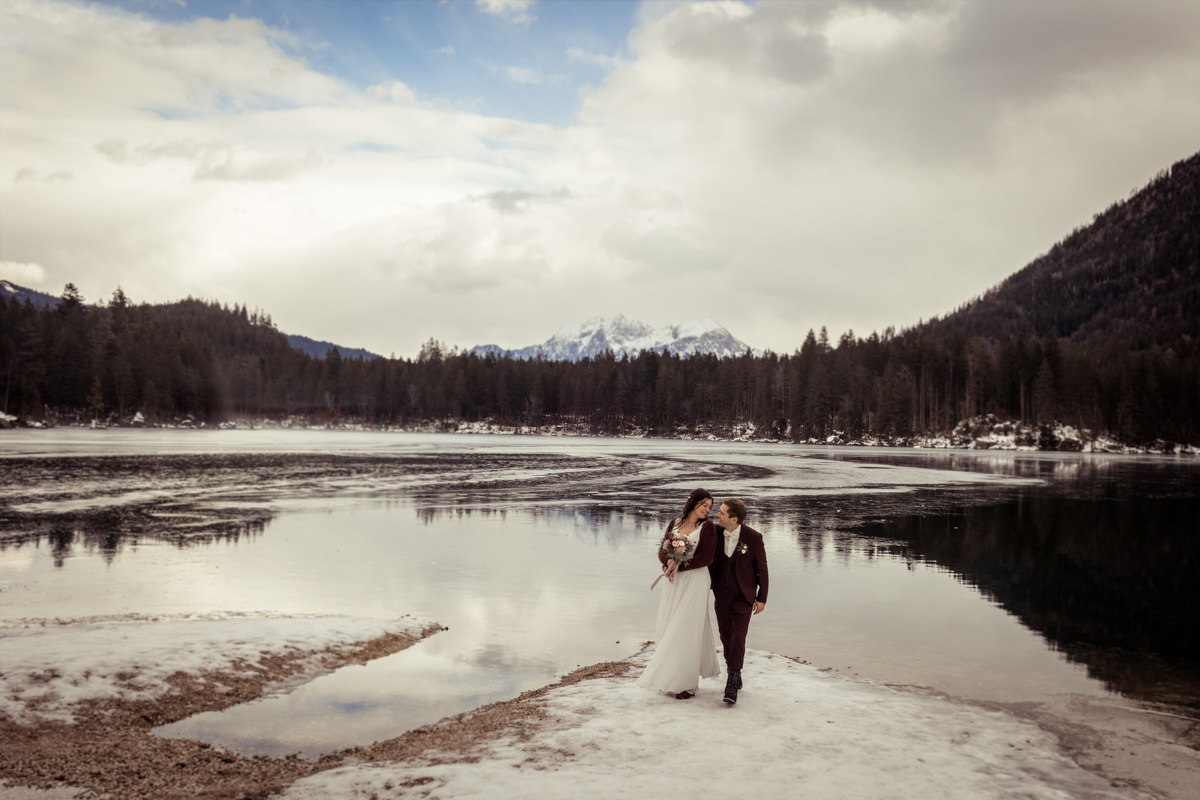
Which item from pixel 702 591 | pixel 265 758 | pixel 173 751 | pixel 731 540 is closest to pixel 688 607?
pixel 702 591

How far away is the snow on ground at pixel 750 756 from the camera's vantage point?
664cm

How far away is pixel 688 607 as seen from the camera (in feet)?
30.1

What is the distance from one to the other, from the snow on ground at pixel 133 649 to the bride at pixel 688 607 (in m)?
6.02

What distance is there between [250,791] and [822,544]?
66.9ft

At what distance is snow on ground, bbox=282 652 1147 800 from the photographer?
6.64 m

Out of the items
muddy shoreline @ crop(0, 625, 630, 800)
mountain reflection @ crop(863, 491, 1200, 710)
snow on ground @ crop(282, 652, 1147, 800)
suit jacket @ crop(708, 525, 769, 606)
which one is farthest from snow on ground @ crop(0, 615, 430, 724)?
mountain reflection @ crop(863, 491, 1200, 710)

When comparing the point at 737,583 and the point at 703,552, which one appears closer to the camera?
the point at 703,552

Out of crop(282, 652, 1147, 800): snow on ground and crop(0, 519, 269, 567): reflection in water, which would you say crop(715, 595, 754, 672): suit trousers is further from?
crop(0, 519, 269, 567): reflection in water

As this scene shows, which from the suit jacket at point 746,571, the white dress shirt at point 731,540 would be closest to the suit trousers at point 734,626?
the suit jacket at point 746,571

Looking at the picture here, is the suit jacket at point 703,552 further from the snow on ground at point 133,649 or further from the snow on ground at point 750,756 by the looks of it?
the snow on ground at point 133,649

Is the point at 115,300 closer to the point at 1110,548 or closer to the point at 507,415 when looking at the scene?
the point at 507,415

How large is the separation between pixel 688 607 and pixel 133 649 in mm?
8386

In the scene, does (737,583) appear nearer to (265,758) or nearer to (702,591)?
(702,591)

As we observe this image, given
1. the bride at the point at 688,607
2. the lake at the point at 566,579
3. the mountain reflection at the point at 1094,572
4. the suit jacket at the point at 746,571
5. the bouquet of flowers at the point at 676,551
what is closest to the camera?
the bouquet of flowers at the point at 676,551
